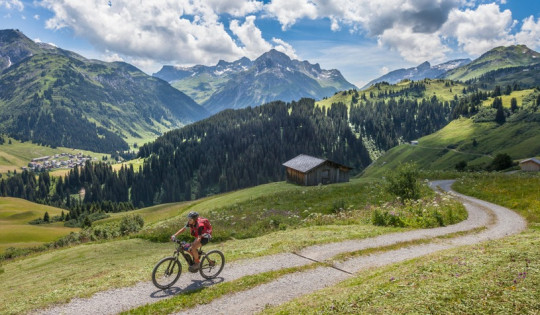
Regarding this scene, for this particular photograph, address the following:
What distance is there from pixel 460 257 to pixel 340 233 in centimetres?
1087

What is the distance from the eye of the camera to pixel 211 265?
16969mm

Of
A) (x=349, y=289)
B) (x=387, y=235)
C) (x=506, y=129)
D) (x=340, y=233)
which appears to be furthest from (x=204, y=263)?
(x=506, y=129)

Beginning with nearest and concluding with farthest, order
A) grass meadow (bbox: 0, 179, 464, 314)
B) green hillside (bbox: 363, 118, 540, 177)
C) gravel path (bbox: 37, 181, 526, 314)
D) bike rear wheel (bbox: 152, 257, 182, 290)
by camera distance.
A: gravel path (bbox: 37, 181, 526, 314), bike rear wheel (bbox: 152, 257, 182, 290), grass meadow (bbox: 0, 179, 464, 314), green hillside (bbox: 363, 118, 540, 177)

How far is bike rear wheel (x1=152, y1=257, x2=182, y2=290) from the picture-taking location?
1587 centimetres

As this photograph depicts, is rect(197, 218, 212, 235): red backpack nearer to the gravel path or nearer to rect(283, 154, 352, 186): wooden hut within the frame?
the gravel path

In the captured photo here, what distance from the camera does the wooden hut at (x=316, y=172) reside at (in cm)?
7966

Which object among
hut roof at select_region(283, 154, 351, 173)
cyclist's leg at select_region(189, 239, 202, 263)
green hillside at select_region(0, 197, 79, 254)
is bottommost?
green hillside at select_region(0, 197, 79, 254)

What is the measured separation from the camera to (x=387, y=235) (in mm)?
24094

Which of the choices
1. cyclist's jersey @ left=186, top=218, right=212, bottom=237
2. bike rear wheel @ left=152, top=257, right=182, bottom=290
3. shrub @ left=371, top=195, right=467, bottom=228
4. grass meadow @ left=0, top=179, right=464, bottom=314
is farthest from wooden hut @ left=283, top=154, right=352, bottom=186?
bike rear wheel @ left=152, top=257, right=182, bottom=290

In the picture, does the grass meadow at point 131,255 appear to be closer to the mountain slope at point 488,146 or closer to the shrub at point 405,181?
the shrub at point 405,181

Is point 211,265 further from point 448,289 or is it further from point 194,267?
point 448,289

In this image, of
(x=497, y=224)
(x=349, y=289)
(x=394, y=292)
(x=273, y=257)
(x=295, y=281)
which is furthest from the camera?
(x=497, y=224)

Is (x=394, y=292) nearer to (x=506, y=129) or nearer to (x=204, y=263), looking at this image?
(x=204, y=263)

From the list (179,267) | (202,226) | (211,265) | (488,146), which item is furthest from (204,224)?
(488,146)
